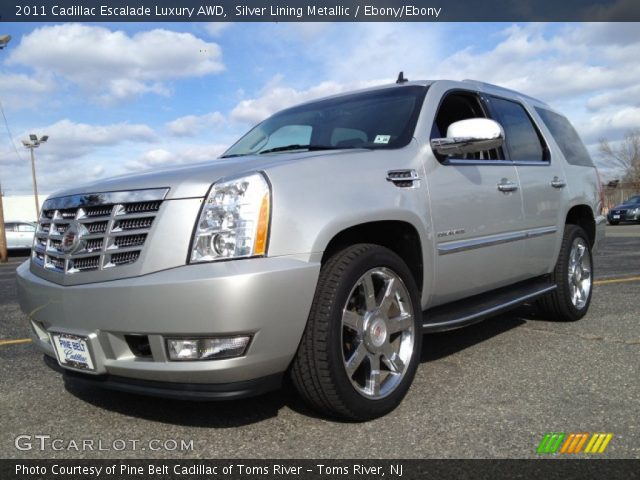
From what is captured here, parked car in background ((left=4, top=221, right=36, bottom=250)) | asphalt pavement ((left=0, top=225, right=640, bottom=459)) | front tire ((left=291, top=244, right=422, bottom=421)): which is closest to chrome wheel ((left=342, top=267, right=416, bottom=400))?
front tire ((left=291, top=244, right=422, bottom=421))

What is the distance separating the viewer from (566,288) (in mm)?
4816

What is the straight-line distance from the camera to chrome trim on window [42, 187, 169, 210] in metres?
2.50

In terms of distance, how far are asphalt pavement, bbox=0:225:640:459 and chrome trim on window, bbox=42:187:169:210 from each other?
3.50ft

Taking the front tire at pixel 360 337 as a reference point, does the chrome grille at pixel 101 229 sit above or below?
above

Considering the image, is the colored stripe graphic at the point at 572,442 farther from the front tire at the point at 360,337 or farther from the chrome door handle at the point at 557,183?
the chrome door handle at the point at 557,183

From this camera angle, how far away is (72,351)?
2.65 meters

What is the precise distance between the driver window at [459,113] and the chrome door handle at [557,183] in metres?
0.75

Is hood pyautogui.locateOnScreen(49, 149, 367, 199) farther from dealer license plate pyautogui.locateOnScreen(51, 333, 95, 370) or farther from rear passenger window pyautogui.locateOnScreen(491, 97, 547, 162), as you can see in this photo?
rear passenger window pyautogui.locateOnScreen(491, 97, 547, 162)

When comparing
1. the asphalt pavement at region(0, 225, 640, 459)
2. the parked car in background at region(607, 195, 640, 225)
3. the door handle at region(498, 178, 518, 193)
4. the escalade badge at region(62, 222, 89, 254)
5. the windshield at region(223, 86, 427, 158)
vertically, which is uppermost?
the windshield at region(223, 86, 427, 158)

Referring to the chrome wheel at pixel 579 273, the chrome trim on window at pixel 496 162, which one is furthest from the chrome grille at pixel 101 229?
the chrome wheel at pixel 579 273

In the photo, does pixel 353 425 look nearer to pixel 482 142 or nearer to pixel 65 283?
pixel 65 283

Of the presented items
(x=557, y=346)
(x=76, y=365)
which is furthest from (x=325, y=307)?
(x=557, y=346)

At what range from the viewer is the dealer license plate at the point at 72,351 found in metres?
2.57

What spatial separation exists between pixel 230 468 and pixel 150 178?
4.30 feet
